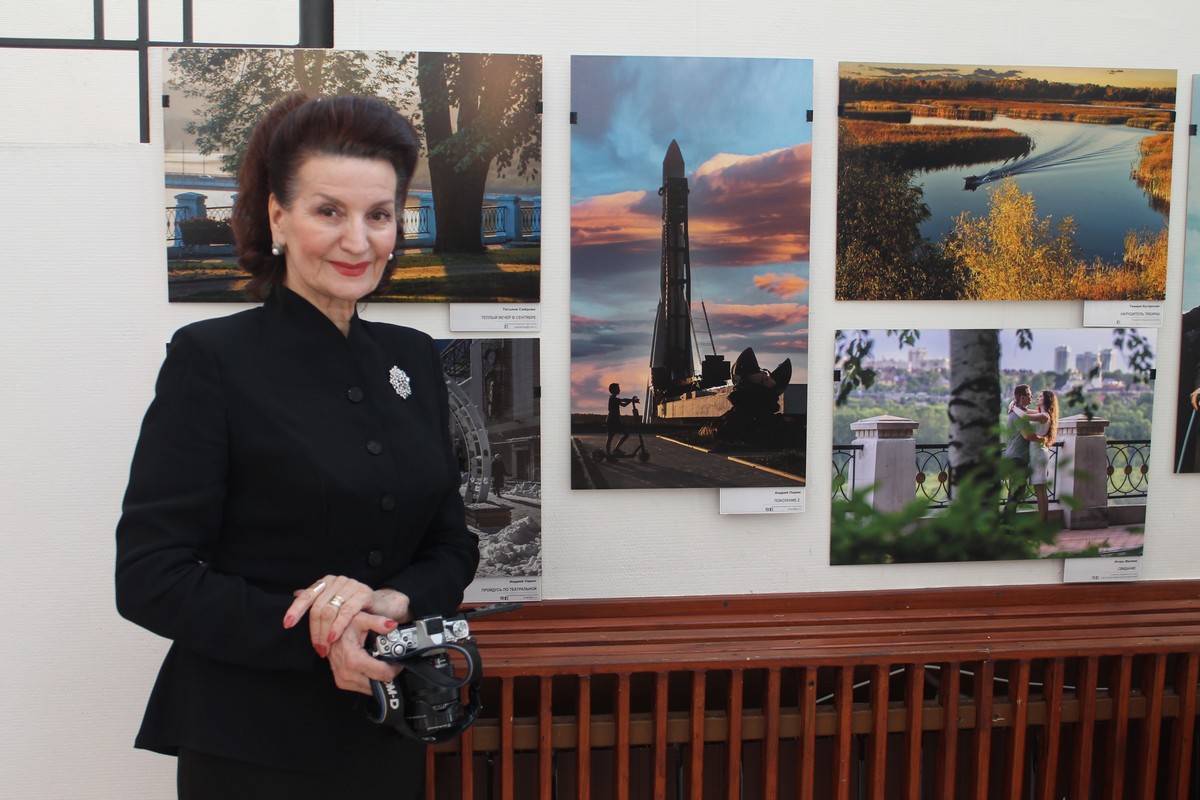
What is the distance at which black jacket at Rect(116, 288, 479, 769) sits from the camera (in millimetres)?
1129

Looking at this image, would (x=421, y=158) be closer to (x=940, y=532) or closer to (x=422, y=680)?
(x=422, y=680)

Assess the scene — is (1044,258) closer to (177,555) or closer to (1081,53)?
(1081,53)

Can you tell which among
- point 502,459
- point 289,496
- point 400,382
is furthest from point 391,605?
point 502,459

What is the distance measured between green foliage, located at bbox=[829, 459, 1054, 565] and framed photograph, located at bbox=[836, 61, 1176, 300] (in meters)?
0.49

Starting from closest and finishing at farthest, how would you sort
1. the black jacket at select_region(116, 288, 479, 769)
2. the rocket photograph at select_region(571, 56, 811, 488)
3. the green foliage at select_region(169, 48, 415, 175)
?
the black jacket at select_region(116, 288, 479, 769), the green foliage at select_region(169, 48, 415, 175), the rocket photograph at select_region(571, 56, 811, 488)

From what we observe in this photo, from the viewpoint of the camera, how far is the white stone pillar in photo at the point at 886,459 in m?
2.16

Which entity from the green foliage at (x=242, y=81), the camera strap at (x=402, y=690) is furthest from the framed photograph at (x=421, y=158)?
the camera strap at (x=402, y=690)

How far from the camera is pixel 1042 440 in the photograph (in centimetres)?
221

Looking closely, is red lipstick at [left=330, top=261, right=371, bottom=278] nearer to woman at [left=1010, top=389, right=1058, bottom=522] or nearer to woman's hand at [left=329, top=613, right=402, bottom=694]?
woman's hand at [left=329, top=613, right=402, bottom=694]

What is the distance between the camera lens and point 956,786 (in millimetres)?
2203

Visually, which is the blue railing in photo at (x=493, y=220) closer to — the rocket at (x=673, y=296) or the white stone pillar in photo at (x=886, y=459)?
the rocket at (x=673, y=296)

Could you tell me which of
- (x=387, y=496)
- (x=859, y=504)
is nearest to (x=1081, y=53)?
(x=859, y=504)

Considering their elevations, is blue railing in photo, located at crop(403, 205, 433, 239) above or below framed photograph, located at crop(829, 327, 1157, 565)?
above

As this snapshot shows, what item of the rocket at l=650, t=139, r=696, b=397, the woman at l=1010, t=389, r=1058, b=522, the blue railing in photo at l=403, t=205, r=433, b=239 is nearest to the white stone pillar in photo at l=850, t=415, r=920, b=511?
the woman at l=1010, t=389, r=1058, b=522
